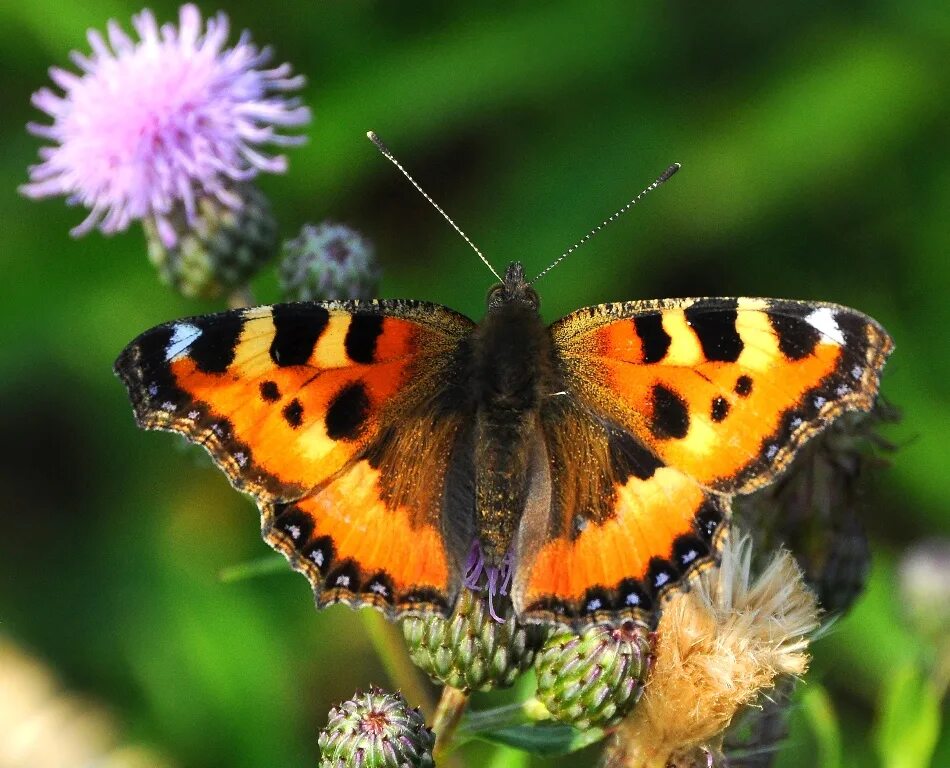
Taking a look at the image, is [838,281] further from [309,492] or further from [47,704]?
[47,704]

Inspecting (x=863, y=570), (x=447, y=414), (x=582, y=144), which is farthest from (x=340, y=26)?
(x=863, y=570)

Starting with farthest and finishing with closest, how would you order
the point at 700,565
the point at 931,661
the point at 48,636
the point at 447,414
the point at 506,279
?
1. the point at 48,636
2. the point at 931,661
3. the point at 506,279
4. the point at 447,414
5. the point at 700,565

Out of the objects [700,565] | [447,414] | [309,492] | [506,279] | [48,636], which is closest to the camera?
[700,565]

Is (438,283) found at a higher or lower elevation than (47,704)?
higher

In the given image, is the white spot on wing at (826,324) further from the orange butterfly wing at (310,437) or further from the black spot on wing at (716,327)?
the orange butterfly wing at (310,437)

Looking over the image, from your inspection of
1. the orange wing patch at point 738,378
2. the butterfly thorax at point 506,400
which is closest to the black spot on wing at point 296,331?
the butterfly thorax at point 506,400

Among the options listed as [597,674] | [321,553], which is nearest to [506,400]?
[321,553]

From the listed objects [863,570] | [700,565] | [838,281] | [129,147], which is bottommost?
[863,570]
